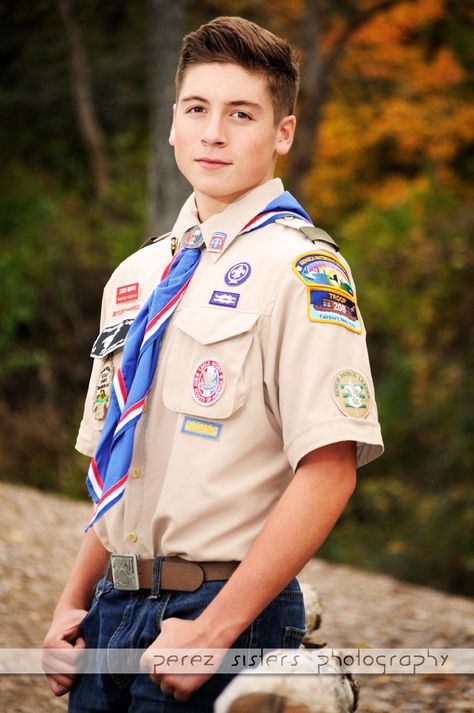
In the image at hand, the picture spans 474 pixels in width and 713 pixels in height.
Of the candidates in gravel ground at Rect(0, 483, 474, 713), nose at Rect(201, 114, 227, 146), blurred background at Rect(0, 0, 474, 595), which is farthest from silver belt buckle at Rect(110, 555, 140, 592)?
blurred background at Rect(0, 0, 474, 595)

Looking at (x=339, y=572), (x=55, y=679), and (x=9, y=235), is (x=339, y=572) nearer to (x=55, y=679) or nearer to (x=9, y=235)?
(x=55, y=679)

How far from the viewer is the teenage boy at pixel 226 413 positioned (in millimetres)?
2035

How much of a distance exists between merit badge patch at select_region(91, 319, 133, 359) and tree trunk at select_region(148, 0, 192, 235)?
9.41 metres

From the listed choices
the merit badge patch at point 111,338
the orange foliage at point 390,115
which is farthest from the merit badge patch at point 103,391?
the orange foliage at point 390,115

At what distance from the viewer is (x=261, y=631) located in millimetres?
2123

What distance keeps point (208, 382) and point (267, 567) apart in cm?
40

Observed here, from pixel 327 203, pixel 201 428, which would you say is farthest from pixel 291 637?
pixel 327 203

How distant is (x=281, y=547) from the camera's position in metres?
2.00

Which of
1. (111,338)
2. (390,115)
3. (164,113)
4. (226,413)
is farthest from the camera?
(390,115)

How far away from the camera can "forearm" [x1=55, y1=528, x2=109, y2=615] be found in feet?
8.05

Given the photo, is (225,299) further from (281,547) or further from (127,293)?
(281,547)

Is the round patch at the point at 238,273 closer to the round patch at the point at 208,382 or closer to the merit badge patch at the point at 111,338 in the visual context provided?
the round patch at the point at 208,382

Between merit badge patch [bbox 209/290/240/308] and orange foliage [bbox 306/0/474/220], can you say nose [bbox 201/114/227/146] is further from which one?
orange foliage [bbox 306/0/474/220]

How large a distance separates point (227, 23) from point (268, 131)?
261mm
